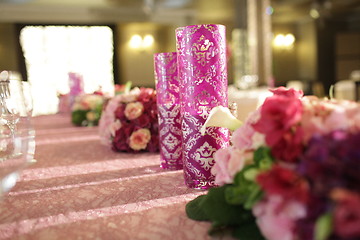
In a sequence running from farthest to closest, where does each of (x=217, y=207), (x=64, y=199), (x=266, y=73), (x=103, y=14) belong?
(x=103, y=14) < (x=266, y=73) < (x=64, y=199) < (x=217, y=207)

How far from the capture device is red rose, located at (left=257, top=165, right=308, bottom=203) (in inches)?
17.6

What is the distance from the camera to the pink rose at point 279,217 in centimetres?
46

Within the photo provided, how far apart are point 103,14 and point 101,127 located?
7.61 metres

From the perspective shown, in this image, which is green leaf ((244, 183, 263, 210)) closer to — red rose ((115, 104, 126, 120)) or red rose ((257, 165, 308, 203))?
red rose ((257, 165, 308, 203))

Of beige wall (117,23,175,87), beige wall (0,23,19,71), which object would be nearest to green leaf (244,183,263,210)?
beige wall (0,23,19,71)

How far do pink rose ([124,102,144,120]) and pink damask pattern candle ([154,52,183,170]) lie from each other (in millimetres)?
318

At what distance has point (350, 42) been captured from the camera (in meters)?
11.8

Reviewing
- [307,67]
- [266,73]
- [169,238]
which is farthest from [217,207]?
[307,67]

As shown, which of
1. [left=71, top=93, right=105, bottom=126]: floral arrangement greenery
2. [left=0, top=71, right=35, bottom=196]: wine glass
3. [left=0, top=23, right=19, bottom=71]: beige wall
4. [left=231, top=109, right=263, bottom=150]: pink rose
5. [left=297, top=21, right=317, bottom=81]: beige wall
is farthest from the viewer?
[left=297, top=21, right=317, bottom=81]: beige wall

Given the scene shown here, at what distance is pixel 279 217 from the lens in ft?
1.60

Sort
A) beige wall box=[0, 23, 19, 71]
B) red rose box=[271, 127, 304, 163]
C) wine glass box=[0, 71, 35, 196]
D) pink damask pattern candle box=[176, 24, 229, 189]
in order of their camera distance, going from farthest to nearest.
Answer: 1. beige wall box=[0, 23, 19, 71]
2. wine glass box=[0, 71, 35, 196]
3. pink damask pattern candle box=[176, 24, 229, 189]
4. red rose box=[271, 127, 304, 163]

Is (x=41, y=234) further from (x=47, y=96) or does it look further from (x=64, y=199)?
(x=47, y=96)

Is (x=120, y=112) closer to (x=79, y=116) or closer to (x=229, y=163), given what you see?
(x=229, y=163)

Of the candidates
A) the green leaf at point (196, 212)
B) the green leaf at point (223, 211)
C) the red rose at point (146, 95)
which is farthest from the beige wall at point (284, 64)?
the green leaf at point (223, 211)
